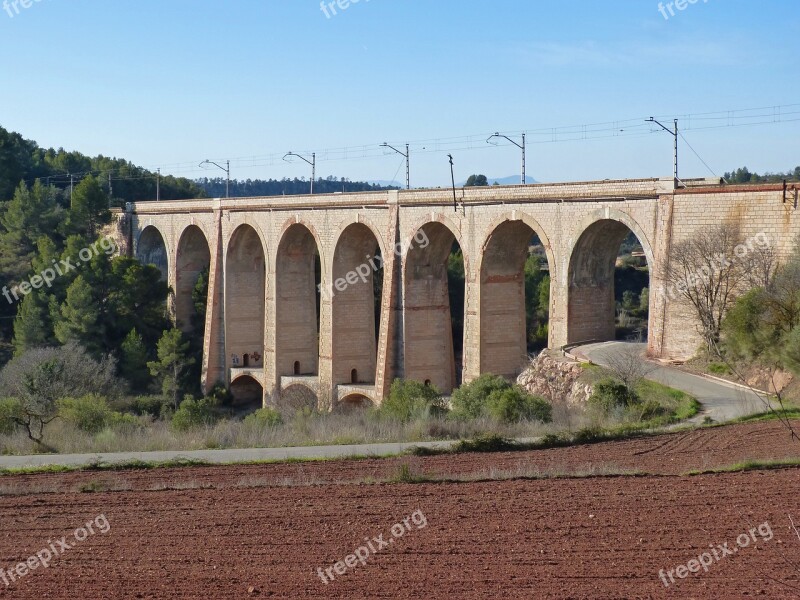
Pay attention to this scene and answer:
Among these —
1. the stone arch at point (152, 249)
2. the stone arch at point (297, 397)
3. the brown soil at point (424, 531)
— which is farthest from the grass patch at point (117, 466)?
the stone arch at point (152, 249)

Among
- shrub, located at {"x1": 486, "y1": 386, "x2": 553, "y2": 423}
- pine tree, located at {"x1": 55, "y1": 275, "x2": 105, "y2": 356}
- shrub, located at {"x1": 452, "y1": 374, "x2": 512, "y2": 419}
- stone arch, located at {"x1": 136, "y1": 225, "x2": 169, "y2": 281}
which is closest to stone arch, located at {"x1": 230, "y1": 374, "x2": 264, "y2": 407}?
pine tree, located at {"x1": 55, "y1": 275, "x2": 105, "y2": 356}

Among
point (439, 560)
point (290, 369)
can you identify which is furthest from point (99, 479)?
point (290, 369)

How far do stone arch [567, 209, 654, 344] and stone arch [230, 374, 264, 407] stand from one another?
1918 cm

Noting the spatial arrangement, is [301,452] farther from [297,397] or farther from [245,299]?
[245,299]

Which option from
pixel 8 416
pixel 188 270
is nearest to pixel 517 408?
pixel 8 416

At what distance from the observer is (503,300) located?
27.5 meters

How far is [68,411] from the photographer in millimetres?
22547

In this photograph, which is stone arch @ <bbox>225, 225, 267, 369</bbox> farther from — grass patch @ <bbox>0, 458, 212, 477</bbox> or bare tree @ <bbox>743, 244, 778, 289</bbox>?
grass patch @ <bbox>0, 458, 212, 477</bbox>

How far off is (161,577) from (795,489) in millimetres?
7655

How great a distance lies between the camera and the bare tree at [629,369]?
19828mm

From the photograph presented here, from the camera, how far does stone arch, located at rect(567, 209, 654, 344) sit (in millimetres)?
24328

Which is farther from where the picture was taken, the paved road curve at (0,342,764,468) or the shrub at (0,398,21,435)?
the shrub at (0,398,21,435)

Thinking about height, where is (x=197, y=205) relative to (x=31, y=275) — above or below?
above

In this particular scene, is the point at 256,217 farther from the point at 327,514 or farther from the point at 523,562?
the point at 523,562
